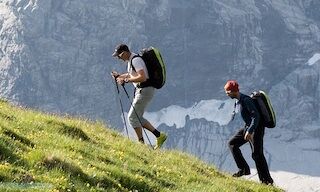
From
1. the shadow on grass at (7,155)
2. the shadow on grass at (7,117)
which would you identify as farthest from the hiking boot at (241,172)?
the shadow on grass at (7,155)

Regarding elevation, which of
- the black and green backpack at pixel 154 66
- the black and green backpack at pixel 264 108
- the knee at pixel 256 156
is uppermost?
the black and green backpack at pixel 154 66

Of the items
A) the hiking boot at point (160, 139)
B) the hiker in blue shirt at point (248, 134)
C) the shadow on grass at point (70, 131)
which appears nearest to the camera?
the shadow on grass at point (70, 131)

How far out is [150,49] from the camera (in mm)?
16172

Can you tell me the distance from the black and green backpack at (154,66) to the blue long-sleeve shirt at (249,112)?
7.59 feet

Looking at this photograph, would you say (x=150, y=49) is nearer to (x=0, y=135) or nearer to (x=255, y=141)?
(x=255, y=141)

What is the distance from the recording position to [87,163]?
10.6 metres

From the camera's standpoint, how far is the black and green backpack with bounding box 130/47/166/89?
16.0 m

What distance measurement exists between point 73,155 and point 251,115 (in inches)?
257

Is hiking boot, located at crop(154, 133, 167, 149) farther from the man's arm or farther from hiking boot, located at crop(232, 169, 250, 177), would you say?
the man's arm

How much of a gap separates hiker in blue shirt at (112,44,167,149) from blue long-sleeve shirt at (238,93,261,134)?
103 inches

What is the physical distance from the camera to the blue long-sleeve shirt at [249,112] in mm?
15723

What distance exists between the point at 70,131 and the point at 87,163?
361cm

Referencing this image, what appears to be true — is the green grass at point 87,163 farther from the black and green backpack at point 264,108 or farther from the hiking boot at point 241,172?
the black and green backpack at point 264,108

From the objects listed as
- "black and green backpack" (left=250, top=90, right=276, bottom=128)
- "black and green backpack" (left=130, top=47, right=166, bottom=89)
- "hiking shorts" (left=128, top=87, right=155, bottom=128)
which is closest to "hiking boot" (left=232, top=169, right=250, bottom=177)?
"black and green backpack" (left=250, top=90, right=276, bottom=128)
